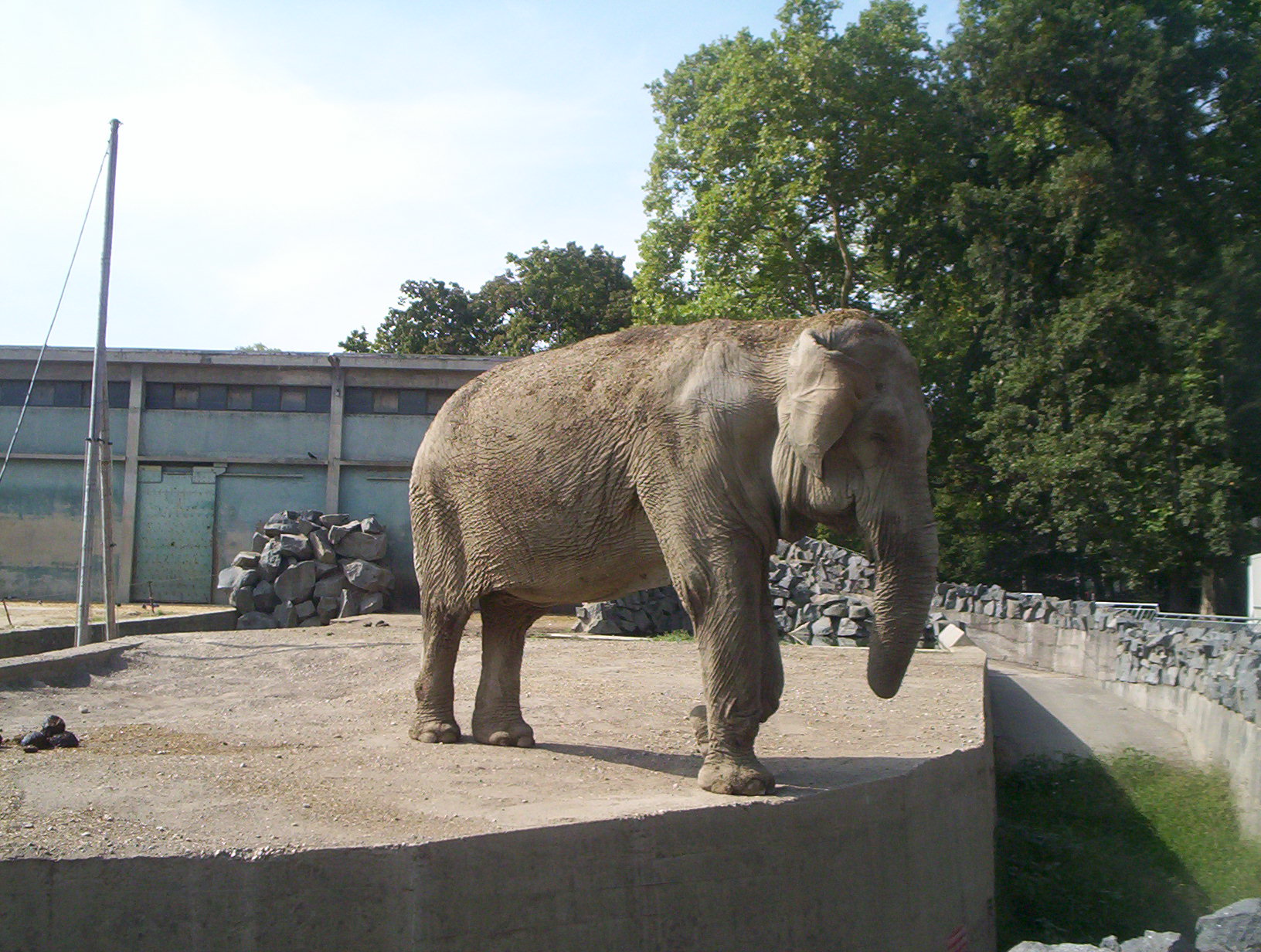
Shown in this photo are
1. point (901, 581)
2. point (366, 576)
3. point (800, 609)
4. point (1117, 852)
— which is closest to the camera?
point (901, 581)

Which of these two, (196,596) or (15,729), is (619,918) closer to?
(15,729)

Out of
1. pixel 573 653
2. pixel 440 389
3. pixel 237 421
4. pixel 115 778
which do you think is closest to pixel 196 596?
pixel 237 421

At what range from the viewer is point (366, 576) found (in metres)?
21.4

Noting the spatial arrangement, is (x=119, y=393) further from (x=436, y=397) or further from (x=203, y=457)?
(x=436, y=397)

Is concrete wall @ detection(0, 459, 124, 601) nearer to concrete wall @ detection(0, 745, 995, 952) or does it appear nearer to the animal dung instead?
the animal dung

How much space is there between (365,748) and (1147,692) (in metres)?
9.62

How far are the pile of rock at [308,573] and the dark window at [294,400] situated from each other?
2380 millimetres

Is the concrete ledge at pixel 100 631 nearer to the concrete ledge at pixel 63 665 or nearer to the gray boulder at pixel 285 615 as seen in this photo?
the concrete ledge at pixel 63 665

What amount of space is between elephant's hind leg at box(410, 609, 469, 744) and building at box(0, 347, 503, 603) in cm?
1682

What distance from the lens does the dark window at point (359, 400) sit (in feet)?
77.2

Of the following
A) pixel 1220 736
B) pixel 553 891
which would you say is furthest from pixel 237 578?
pixel 553 891

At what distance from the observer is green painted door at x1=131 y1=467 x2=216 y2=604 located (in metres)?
23.6

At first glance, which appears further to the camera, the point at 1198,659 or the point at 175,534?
the point at 175,534

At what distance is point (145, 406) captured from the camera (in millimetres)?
23766
